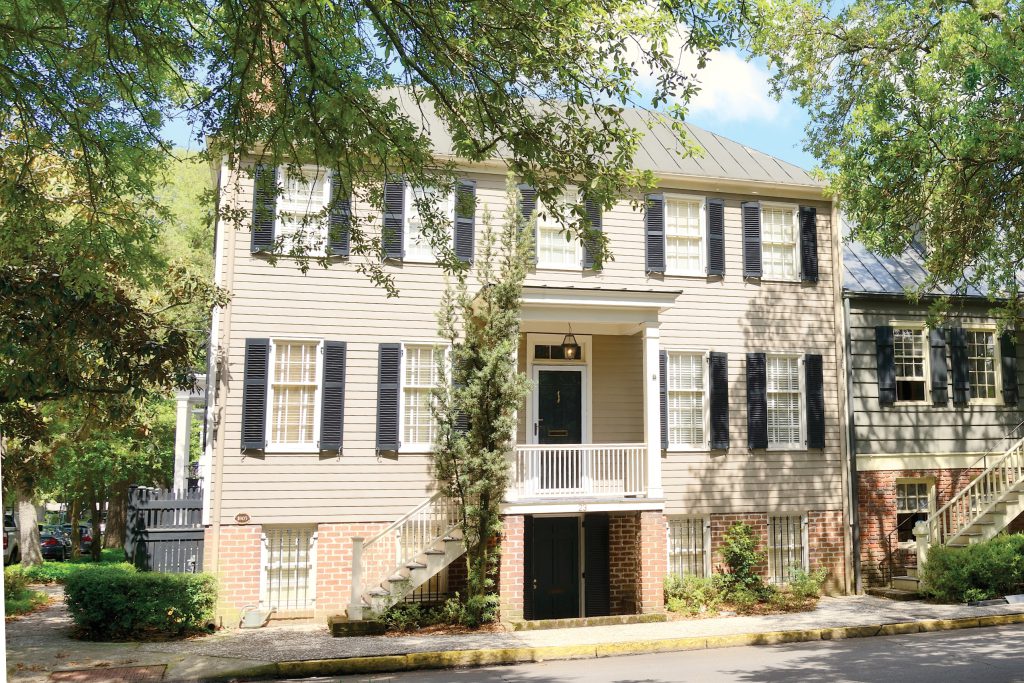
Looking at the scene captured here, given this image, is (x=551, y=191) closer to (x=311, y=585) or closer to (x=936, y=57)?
(x=936, y=57)

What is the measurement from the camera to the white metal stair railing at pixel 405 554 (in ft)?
44.6

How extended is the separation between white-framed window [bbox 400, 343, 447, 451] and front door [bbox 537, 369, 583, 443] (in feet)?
7.10

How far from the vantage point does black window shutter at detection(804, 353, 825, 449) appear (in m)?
17.3

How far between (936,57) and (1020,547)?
945 cm

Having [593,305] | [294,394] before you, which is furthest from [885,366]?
[294,394]

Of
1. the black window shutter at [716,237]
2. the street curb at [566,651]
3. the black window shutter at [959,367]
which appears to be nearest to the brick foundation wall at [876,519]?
the black window shutter at [959,367]

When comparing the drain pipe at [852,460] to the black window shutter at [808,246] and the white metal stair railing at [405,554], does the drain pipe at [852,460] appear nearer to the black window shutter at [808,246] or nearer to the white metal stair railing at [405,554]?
the black window shutter at [808,246]

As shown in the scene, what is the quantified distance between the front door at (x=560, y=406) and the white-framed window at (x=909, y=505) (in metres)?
7.01

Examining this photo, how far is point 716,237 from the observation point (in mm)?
17297

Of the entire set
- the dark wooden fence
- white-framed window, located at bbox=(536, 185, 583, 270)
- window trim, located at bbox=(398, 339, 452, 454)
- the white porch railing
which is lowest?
the dark wooden fence

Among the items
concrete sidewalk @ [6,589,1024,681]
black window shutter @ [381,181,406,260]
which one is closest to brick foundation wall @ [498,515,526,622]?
concrete sidewalk @ [6,589,1024,681]

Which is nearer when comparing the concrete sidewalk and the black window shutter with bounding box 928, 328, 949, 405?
the concrete sidewalk

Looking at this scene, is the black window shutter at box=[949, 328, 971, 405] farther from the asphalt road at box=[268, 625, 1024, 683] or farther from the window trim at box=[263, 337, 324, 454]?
the window trim at box=[263, 337, 324, 454]

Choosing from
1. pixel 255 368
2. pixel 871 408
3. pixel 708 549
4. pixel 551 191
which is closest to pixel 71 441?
pixel 255 368
